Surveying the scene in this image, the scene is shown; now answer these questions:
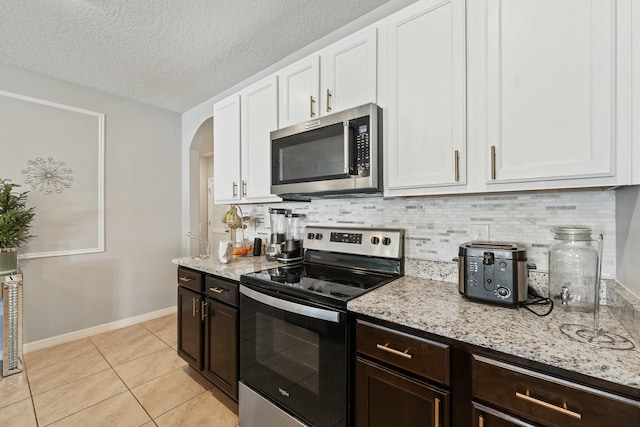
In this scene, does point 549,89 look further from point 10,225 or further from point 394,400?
point 10,225

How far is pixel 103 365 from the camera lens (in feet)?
7.92

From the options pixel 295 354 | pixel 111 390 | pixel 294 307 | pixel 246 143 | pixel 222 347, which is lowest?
pixel 111 390

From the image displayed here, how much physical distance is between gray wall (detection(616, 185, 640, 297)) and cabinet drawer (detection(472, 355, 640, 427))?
1.41 feet

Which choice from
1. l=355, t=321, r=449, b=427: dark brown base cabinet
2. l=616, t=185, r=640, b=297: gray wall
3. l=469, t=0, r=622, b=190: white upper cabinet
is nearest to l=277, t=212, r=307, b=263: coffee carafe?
l=355, t=321, r=449, b=427: dark brown base cabinet

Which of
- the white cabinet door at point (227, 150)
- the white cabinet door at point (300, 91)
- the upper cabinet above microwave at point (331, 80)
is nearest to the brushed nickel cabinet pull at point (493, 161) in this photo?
the upper cabinet above microwave at point (331, 80)

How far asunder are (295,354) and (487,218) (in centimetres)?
119

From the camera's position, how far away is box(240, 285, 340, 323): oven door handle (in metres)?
1.20

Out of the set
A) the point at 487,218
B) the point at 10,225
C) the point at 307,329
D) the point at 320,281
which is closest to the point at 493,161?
the point at 487,218

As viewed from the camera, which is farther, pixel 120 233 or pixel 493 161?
pixel 120 233

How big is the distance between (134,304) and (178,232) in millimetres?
981

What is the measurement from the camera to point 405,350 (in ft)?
3.36

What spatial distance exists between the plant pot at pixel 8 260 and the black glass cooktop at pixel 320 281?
86.5 inches

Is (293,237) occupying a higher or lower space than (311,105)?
lower

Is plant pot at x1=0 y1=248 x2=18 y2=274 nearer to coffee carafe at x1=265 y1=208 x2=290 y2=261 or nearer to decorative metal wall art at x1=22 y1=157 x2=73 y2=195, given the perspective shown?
decorative metal wall art at x1=22 y1=157 x2=73 y2=195
